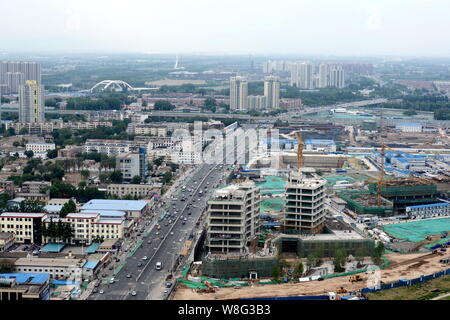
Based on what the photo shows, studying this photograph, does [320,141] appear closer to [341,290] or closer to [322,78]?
[341,290]

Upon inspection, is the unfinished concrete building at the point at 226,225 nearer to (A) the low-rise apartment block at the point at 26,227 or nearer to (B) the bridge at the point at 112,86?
(A) the low-rise apartment block at the point at 26,227

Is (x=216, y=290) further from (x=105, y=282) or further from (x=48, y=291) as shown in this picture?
(x=48, y=291)

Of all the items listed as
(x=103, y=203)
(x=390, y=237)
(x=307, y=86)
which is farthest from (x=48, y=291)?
(x=307, y=86)

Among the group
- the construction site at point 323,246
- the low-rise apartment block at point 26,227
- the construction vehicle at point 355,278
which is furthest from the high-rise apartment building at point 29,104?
the construction vehicle at point 355,278

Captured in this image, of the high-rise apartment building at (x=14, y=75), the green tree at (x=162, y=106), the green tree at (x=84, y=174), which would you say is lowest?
the green tree at (x=84, y=174)

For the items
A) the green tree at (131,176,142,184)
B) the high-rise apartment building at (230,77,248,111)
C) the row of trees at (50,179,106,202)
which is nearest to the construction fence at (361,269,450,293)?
the row of trees at (50,179,106,202)
